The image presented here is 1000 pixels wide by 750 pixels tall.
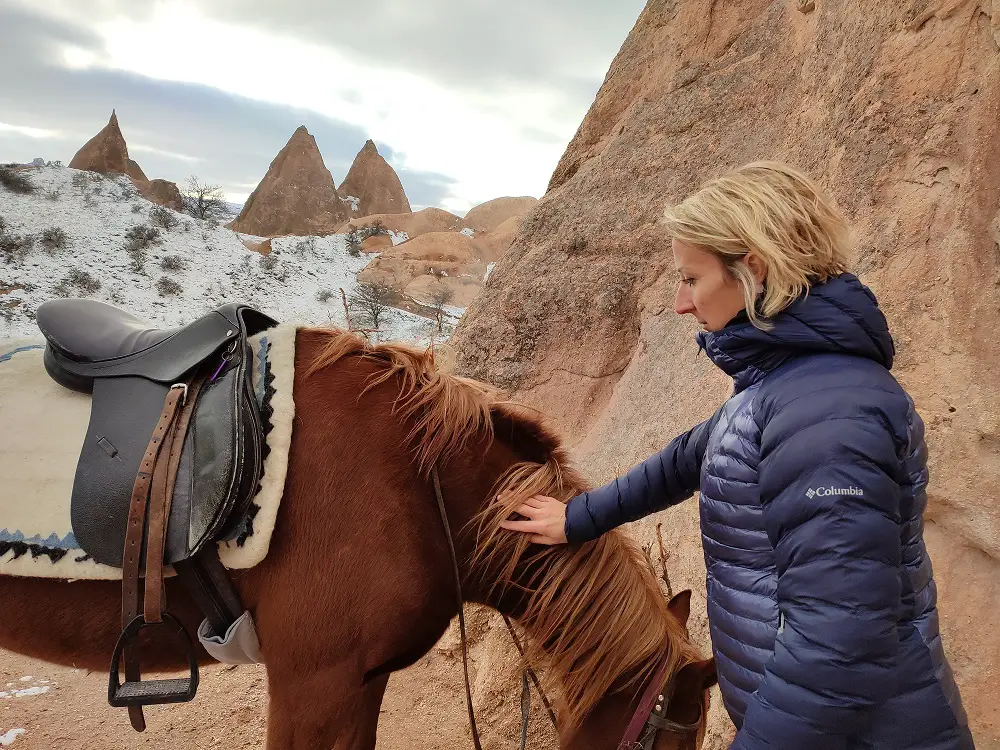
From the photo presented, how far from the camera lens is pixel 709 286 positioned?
3.82ft

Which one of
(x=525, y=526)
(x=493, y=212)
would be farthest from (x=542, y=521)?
(x=493, y=212)

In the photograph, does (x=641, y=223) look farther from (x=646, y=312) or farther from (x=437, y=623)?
(x=437, y=623)

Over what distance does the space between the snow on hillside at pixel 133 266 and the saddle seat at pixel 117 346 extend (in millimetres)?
8904

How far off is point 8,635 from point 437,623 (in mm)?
1192

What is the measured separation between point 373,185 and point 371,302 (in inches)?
946

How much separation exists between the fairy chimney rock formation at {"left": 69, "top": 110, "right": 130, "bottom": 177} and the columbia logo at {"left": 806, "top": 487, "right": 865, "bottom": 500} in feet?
105

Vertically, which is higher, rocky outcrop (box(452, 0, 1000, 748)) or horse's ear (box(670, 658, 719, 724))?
rocky outcrop (box(452, 0, 1000, 748))

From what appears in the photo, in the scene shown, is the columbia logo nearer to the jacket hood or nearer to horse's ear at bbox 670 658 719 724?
the jacket hood

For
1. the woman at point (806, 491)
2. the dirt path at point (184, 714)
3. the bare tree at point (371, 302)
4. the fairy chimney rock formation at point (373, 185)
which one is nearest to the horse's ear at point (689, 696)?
the woman at point (806, 491)

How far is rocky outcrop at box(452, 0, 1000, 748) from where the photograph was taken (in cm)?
199

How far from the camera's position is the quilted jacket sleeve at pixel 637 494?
1.53 m

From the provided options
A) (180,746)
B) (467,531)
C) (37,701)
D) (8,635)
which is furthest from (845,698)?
(37,701)

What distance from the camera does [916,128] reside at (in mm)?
2588

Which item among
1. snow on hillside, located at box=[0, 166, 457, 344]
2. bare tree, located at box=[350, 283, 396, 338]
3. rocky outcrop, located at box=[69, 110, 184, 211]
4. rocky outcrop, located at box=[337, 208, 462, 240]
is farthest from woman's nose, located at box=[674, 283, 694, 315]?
rocky outcrop, located at box=[69, 110, 184, 211]
